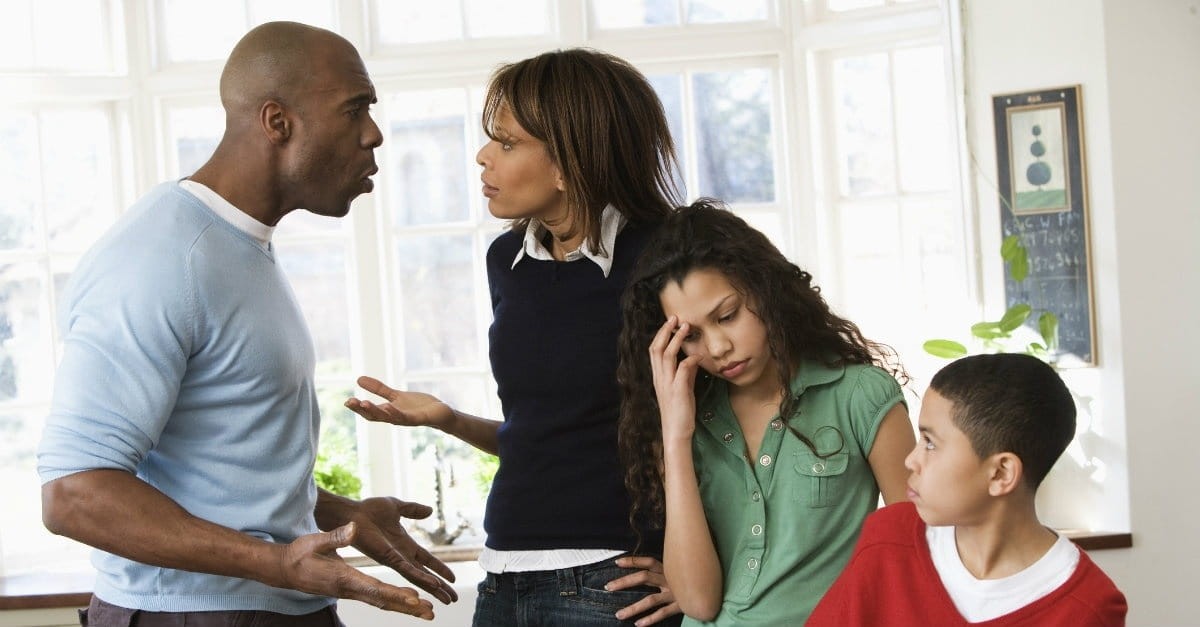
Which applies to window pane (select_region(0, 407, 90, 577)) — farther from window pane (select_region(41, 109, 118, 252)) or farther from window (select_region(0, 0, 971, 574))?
window pane (select_region(41, 109, 118, 252))

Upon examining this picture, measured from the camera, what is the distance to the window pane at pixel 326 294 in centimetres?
425

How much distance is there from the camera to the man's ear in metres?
1.81

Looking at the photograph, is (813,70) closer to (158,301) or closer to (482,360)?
(482,360)

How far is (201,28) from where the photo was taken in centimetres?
421

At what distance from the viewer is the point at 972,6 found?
3.75m

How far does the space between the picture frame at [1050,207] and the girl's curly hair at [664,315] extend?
2.12m

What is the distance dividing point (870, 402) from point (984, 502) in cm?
27

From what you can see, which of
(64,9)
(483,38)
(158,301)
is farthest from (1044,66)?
(64,9)

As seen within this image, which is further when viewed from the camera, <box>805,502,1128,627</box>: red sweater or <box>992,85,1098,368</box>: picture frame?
<box>992,85,1098,368</box>: picture frame

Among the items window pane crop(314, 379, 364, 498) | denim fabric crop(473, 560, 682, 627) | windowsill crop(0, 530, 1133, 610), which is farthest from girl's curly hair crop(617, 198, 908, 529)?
window pane crop(314, 379, 364, 498)

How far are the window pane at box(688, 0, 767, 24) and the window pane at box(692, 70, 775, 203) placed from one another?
19 centimetres

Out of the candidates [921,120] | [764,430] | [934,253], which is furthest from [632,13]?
[764,430]

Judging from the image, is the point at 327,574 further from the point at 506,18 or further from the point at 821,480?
the point at 506,18

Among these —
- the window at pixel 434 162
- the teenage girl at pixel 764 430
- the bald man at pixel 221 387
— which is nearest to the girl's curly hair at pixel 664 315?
the teenage girl at pixel 764 430
